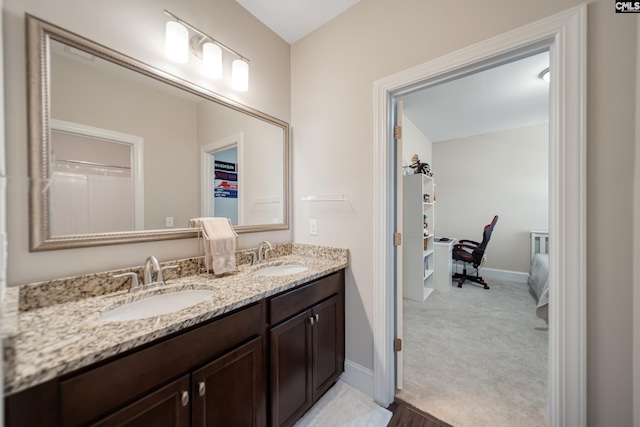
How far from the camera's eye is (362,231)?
1.68 m

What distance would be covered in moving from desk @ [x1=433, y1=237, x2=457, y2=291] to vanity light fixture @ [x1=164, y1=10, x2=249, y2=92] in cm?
361

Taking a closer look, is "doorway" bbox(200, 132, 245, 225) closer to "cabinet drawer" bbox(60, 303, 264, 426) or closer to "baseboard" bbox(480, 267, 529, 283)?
"cabinet drawer" bbox(60, 303, 264, 426)

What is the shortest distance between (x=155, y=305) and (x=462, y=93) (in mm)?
3586

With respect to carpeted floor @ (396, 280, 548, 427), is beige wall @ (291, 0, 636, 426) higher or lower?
higher

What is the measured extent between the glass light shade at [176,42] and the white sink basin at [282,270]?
136 centimetres

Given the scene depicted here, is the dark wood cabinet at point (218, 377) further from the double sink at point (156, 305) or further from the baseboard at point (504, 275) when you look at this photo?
the baseboard at point (504, 275)

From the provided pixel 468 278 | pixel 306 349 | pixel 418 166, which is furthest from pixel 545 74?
pixel 306 349

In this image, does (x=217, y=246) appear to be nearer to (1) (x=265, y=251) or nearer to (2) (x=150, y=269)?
(2) (x=150, y=269)

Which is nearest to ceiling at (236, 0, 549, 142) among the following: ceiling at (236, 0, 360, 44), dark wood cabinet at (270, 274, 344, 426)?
ceiling at (236, 0, 360, 44)

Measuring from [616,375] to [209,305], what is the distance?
1.72 m

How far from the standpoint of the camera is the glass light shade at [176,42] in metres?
1.29

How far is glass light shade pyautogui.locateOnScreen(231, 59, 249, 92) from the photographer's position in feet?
5.31

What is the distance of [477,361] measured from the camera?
1.99m

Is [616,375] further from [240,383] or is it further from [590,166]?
[240,383]
